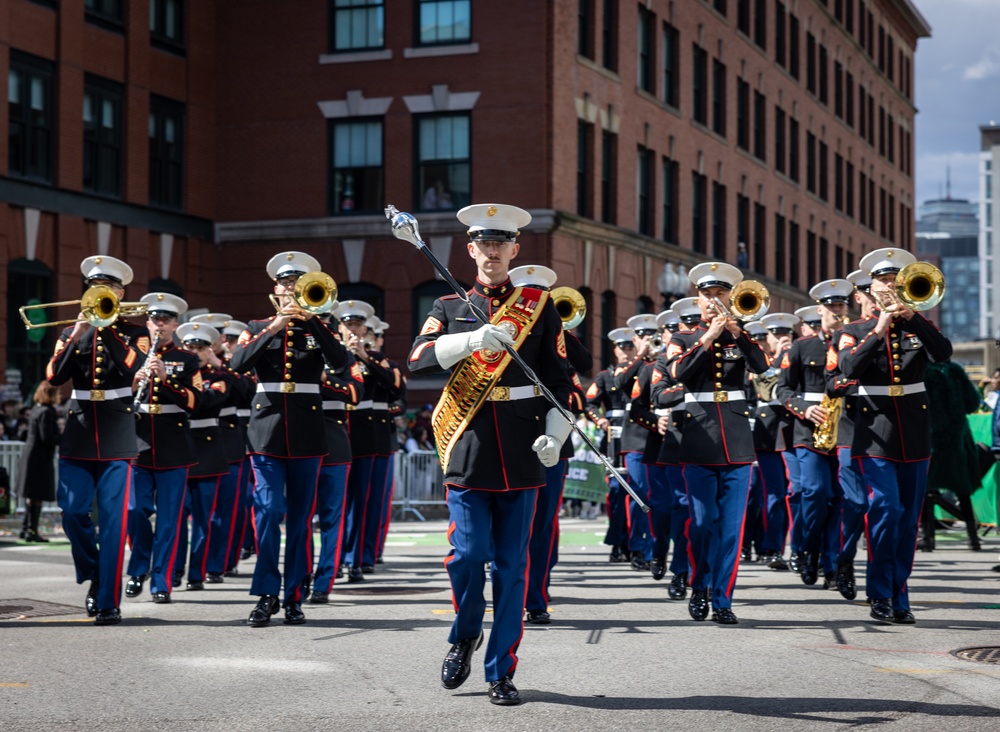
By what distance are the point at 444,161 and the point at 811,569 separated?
20.7 m

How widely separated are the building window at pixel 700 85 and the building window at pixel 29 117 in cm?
1770

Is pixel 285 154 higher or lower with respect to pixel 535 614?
higher

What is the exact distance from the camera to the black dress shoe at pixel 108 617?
10.1 meters

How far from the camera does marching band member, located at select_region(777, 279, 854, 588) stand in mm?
12555

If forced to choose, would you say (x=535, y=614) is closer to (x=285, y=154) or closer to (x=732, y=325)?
(x=732, y=325)

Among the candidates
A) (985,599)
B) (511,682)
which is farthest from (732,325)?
(511,682)

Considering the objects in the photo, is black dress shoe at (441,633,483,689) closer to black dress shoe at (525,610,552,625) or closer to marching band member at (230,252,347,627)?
black dress shoe at (525,610,552,625)

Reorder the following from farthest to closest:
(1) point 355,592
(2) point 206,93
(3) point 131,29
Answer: (2) point 206,93 < (3) point 131,29 < (1) point 355,592

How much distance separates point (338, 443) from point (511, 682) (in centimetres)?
480

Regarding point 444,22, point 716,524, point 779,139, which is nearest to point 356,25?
point 444,22

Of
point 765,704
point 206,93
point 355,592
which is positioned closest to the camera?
point 765,704

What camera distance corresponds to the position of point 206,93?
3306 centimetres

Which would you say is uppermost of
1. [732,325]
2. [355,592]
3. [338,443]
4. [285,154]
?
[285,154]

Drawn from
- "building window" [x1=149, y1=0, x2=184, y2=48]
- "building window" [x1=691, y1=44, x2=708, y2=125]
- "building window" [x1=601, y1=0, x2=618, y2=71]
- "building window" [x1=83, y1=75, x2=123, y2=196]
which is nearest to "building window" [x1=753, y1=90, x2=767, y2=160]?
"building window" [x1=691, y1=44, x2=708, y2=125]
